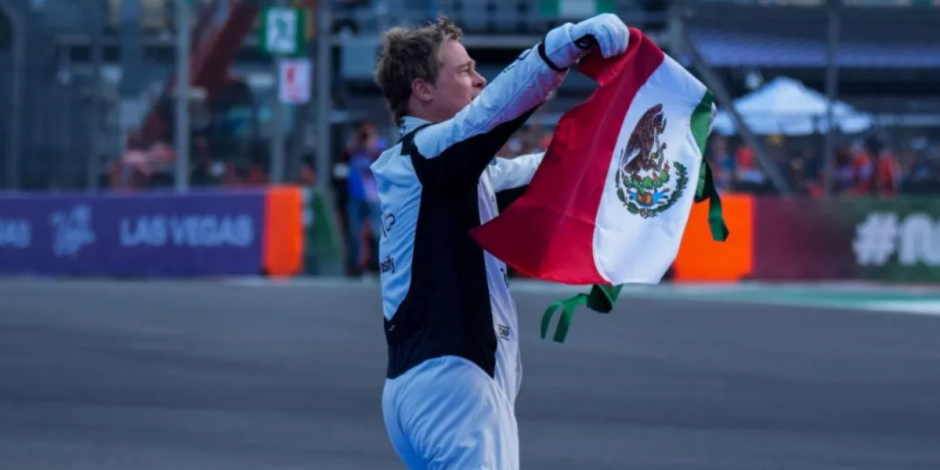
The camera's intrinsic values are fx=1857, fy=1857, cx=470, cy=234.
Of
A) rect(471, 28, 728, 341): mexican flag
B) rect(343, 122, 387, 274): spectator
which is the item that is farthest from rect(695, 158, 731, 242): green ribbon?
rect(343, 122, 387, 274): spectator

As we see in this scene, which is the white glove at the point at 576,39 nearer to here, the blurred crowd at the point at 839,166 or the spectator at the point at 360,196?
the spectator at the point at 360,196

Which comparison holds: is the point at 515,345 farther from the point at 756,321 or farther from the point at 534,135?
the point at 534,135

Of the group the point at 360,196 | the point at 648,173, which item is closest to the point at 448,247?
the point at 648,173

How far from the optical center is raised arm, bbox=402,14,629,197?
3.62 meters

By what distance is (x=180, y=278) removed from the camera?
2177 centimetres

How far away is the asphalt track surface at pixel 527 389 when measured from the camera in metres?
7.88

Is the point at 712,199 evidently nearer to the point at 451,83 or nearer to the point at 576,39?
the point at 451,83

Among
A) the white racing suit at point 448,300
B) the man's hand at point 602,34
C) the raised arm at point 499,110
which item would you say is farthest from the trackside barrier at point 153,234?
the man's hand at point 602,34

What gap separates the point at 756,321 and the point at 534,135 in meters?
5.73

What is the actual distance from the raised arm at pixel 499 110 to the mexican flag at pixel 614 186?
0.52ft

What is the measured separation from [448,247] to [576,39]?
573 mm

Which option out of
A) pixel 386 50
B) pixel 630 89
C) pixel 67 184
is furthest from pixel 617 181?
pixel 67 184

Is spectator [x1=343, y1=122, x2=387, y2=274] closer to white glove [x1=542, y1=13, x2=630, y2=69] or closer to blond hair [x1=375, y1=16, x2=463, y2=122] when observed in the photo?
blond hair [x1=375, y1=16, x2=463, y2=122]

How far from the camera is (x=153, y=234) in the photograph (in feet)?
72.0
